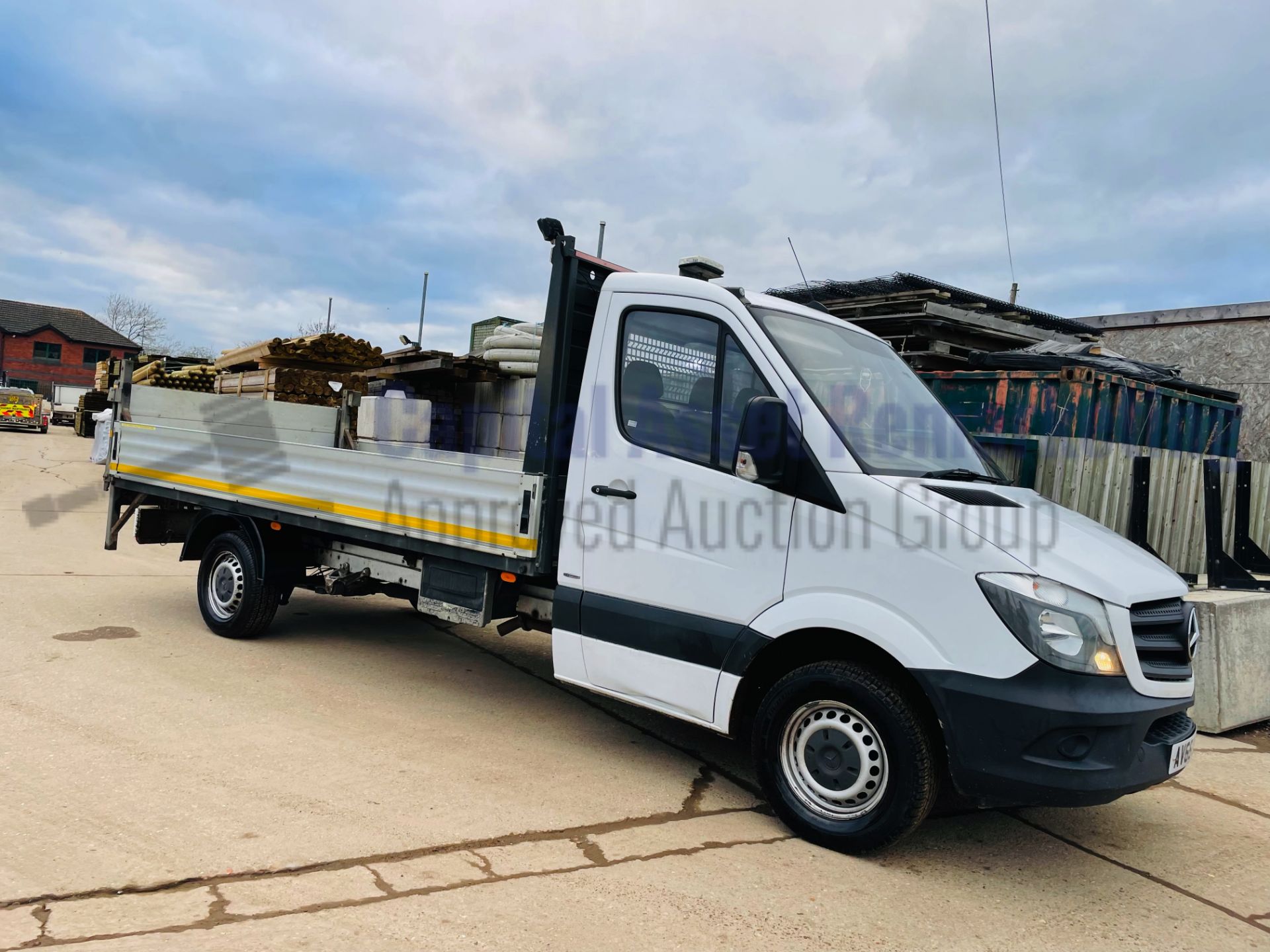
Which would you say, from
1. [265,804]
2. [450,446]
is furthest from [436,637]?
[450,446]

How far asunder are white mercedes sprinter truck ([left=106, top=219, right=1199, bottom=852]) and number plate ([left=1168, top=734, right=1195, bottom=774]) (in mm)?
16

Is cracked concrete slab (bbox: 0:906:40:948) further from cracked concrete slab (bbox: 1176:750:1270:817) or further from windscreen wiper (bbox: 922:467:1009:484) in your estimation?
cracked concrete slab (bbox: 1176:750:1270:817)

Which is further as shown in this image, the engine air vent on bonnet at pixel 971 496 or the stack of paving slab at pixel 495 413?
the stack of paving slab at pixel 495 413

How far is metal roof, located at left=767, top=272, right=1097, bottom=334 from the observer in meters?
10.2

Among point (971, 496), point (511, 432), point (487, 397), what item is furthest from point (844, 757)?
point (487, 397)

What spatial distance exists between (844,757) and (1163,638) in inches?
53.9

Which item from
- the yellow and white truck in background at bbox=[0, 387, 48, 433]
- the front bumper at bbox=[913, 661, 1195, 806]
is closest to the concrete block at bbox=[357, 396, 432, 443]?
the front bumper at bbox=[913, 661, 1195, 806]

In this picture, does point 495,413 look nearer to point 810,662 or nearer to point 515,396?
point 515,396

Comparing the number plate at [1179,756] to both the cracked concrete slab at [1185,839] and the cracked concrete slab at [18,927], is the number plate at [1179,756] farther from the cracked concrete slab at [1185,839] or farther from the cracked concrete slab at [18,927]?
the cracked concrete slab at [18,927]

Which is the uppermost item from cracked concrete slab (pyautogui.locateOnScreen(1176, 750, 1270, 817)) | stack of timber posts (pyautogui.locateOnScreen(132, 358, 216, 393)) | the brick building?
the brick building

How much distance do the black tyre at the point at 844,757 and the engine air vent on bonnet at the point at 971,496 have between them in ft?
2.61

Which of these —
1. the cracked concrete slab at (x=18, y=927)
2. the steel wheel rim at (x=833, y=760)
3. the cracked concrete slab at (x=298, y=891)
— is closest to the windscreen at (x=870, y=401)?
the steel wheel rim at (x=833, y=760)

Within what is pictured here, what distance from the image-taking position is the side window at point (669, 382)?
14.1ft

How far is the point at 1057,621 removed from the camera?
134 inches
